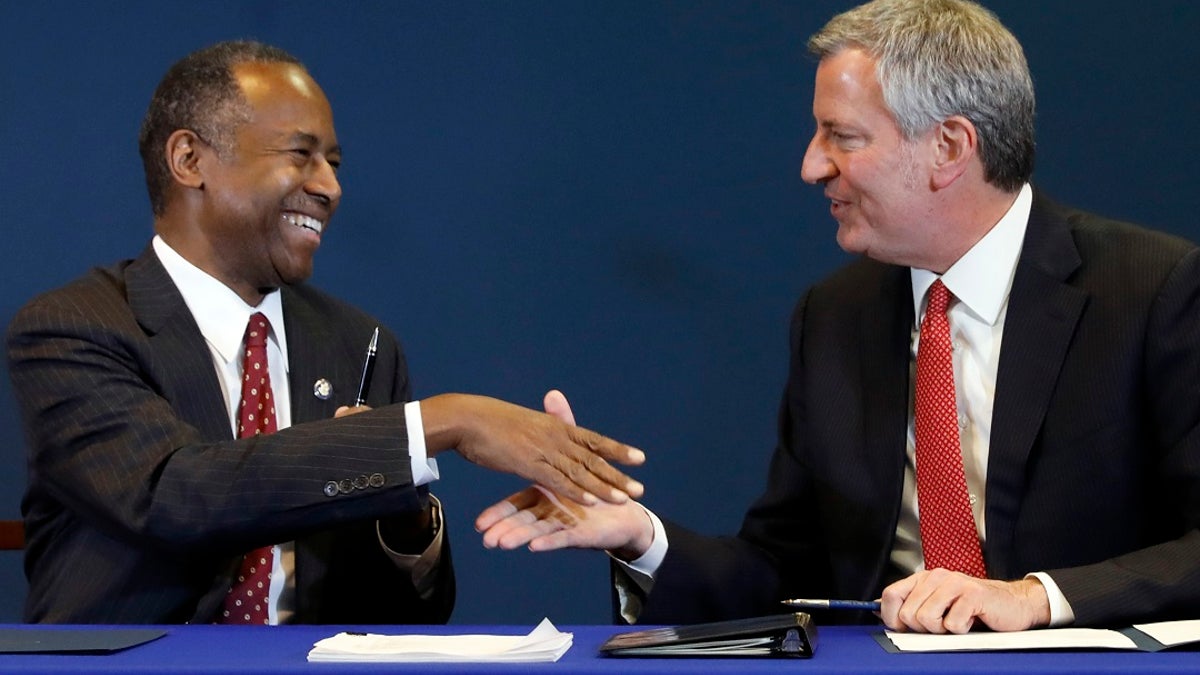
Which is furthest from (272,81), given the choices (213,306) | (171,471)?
(171,471)

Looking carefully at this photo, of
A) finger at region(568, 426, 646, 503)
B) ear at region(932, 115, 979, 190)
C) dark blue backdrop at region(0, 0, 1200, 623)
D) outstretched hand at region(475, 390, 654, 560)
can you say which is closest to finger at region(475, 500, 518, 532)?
outstretched hand at region(475, 390, 654, 560)

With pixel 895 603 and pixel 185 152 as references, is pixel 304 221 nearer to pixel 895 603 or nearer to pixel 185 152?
pixel 185 152

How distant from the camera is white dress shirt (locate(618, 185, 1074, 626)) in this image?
1.96 metres

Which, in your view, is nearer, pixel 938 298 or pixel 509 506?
pixel 509 506

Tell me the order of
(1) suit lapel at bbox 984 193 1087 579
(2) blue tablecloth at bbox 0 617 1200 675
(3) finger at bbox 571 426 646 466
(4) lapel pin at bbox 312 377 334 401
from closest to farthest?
(2) blue tablecloth at bbox 0 617 1200 675, (3) finger at bbox 571 426 646 466, (1) suit lapel at bbox 984 193 1087 579, (4) lapel pin at bbox 312 377 334 401

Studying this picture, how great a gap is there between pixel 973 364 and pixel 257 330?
104 centimetres

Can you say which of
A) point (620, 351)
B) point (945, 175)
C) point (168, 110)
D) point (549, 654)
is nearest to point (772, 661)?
point (549, 654)

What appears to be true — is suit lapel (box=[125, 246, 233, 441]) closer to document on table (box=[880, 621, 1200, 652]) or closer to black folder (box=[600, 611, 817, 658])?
black folder (box=[600, 611, 817, 658])

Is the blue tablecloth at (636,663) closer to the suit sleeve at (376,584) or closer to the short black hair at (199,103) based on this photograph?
the suit sleeve at (376,584)

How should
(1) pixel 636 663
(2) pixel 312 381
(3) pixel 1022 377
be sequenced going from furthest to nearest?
(2) pixel 312 381 → (3) pixel 1022 377 → (1) pixel 636 663

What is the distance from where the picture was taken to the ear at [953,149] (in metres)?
1.99

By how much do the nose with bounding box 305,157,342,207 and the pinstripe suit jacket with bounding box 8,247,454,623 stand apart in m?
0.19

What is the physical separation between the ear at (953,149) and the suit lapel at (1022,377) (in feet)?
0.55

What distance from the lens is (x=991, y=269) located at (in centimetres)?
200
